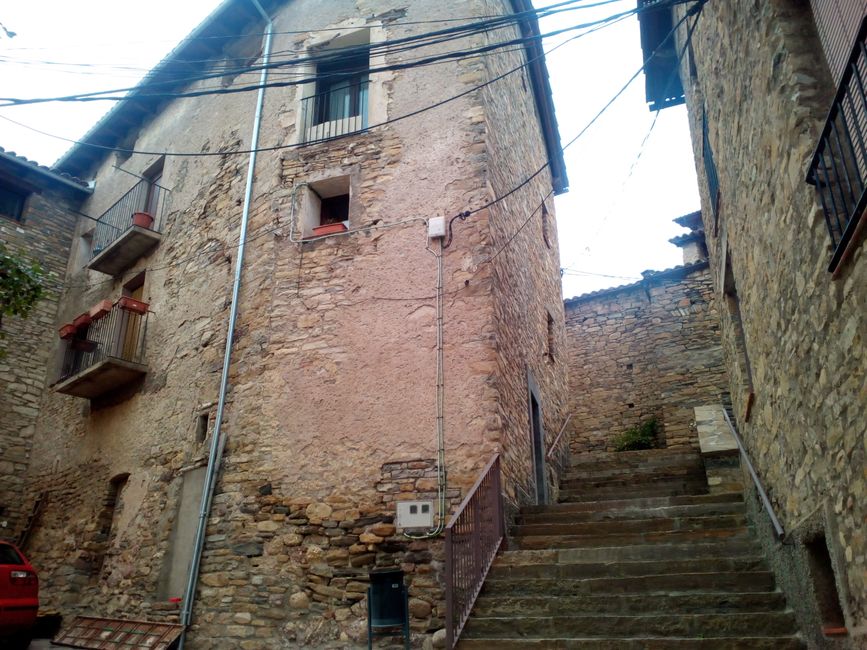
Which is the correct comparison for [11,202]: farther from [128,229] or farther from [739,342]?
[739,342]

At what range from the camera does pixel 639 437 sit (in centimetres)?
1310

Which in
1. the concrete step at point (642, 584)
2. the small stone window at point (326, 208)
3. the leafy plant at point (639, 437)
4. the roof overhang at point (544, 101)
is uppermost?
the roof overhang at point (544, 101)

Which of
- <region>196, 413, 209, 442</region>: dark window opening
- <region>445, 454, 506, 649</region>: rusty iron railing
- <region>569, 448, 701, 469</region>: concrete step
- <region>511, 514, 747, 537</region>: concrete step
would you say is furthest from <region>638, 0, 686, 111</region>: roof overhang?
<region>196, 413, 209, 442</region>: dark window opening

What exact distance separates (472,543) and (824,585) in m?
2.59

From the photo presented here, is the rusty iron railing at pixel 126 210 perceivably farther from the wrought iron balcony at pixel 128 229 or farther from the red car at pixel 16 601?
the red car at pixel 16 601

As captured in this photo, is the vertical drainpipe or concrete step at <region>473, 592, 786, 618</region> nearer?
concrete step at <region>473, 592, 786, 618</region>

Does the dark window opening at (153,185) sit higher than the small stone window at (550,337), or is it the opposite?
the dark window opening at (153,185)

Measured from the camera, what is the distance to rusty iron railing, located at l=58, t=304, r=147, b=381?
33.3ft

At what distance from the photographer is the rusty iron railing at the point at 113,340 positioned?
10.1 m

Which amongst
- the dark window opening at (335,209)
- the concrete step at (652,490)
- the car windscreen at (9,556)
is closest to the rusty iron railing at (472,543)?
the concrete step at (652,490)

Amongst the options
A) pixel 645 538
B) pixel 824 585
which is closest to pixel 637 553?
pixel 645 538

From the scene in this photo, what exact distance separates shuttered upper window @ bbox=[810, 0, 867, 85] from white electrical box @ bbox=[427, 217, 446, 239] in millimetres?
4631

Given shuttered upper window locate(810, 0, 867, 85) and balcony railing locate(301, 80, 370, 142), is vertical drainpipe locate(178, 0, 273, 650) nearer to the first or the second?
balcony railing locate(301, 80, 370, 142)

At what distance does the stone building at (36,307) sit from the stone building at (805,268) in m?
10.4
